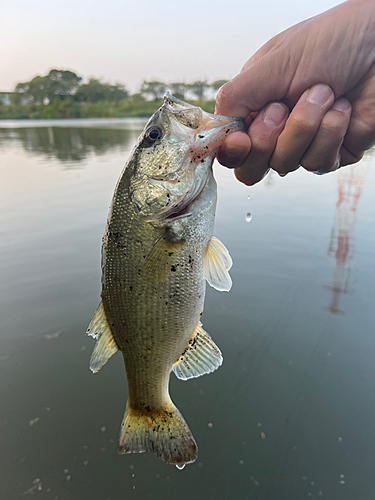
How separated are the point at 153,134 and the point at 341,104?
109 centimetres

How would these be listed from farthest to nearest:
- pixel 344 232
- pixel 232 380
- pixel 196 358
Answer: pixel 344 232 → pixel 232 380 → pixel 196 358

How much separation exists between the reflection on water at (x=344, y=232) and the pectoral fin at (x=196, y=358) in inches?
129

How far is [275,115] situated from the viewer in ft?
6.05

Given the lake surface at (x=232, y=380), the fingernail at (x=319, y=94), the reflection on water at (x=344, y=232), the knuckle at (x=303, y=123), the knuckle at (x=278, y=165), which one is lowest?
the lake surface at (x=232, y=380)

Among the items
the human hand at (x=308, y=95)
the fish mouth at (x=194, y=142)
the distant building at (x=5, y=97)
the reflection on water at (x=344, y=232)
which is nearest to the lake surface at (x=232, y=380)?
the reflection on water at (x=344, y=232)

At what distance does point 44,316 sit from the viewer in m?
4.59

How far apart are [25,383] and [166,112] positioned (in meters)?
3.44

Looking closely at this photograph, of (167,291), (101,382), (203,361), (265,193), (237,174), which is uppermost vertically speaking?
(237,174)

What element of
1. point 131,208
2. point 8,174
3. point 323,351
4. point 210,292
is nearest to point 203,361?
point 131,208

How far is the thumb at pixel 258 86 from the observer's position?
5.65 feet

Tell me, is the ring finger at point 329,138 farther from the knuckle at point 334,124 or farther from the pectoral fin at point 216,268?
the pectoral fin at point 216,268

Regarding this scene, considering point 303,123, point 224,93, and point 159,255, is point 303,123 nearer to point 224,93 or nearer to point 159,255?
point 224,93

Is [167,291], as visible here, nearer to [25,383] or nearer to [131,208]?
[131,208]

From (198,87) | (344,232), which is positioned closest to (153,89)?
(198,87)
